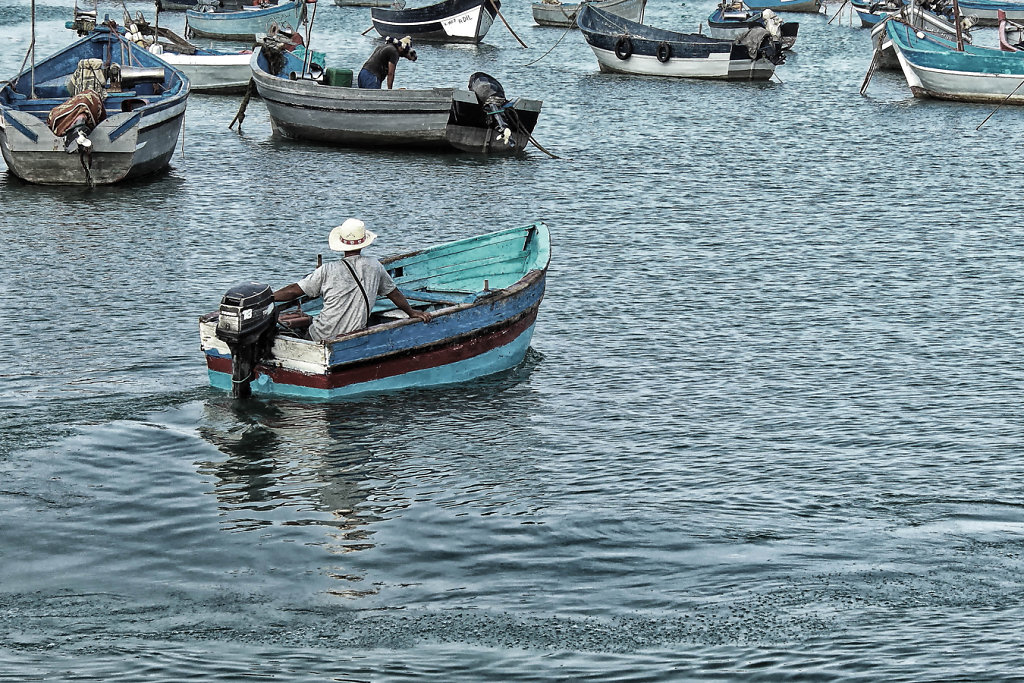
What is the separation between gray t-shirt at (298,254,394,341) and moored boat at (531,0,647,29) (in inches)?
1809

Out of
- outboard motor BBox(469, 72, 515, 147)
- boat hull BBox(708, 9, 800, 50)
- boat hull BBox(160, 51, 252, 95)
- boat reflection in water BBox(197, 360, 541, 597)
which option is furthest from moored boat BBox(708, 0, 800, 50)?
boat reflection in water BBox(197, 360, 541, 597)

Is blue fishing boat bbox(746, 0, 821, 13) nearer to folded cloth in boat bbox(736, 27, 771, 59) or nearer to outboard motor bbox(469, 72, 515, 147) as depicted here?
folded cloth in boat bbox(736, 27, 771, 59)

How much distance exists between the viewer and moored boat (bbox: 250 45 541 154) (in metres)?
25.9

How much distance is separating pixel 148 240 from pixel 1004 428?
40.4ft

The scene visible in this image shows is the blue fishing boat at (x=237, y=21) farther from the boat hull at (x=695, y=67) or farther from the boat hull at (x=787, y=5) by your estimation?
the boat hull at (x=787, y=5)

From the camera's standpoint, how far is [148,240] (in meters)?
18.8

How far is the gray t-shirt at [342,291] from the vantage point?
11656 millimetres

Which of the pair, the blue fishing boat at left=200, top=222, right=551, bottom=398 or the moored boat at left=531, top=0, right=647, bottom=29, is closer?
the blue fishing boat at left=200, top=222, right=551, bottom=398

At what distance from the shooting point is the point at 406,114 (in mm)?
26031

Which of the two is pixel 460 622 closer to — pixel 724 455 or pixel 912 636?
pixel 912 636

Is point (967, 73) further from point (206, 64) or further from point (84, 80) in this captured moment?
point (84, 80)

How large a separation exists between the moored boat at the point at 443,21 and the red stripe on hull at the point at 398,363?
3865cm

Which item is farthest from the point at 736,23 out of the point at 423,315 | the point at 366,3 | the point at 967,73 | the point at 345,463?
the point at 345,463

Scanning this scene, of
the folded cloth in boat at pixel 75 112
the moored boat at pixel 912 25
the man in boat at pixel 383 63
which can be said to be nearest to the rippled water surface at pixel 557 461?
the folded cloth in boat at pixel 75 112
